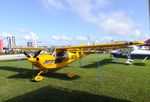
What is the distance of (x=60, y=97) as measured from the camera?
705 cm

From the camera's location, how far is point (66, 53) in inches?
512

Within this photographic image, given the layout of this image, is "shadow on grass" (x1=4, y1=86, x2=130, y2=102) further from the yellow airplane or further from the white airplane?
the white airplane

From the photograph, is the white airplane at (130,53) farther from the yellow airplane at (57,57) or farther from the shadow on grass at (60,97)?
the shadow on grass at (60,97)

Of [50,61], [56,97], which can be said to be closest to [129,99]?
[56,97]

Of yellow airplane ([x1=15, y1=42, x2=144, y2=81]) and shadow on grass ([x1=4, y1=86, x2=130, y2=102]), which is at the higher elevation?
yellow airplane ([x1=15, y1=42, x2=144, y2=81])

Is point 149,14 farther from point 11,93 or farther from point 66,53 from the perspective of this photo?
point 66,53

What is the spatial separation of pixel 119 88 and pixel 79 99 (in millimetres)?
2393

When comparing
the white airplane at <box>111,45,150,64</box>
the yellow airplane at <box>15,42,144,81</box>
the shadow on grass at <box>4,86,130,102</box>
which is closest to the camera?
the shadow on grass at <box>4,86,130,102</box>

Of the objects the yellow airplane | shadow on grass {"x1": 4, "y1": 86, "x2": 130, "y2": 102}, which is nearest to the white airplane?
the yellow airplane

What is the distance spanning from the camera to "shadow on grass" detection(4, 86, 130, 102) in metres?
6.67

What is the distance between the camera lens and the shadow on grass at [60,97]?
6668 millimetres

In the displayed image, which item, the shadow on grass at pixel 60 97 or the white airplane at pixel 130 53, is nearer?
the shadow on grass at pixel 60 97

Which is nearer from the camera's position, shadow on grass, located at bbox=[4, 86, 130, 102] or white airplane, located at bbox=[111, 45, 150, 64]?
shadow on grass, located at bbox=[4, 86, 130, 102]

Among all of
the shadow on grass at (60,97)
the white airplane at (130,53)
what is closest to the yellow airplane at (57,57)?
the shadow on grass at (60,97)
